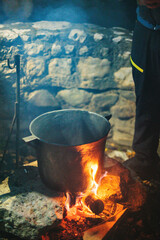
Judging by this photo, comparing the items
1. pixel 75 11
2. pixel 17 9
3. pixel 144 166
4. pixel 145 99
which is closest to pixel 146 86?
pixel 145 99

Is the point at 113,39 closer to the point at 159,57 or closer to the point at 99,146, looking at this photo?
the point at 159,57

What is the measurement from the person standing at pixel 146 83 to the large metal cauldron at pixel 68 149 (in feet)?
2.01

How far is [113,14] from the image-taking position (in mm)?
3084

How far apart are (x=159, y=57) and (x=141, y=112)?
0.66 m

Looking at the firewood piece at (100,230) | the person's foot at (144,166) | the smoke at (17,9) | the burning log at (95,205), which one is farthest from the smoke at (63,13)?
the firewood piece at (100,230)

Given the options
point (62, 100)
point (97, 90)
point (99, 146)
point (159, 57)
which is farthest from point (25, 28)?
point (99, 146)

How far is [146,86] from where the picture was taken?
7.17ft

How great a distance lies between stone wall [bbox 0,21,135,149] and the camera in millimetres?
2828

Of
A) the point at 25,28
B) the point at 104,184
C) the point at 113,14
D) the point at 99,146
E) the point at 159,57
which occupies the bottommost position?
the point at 104,184

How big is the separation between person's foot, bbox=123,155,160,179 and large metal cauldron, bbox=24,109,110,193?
2.35 ft

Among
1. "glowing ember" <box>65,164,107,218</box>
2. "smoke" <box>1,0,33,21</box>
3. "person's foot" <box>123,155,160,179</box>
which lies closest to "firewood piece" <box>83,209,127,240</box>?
"glowing ember" <box>65,164,107,218</box>

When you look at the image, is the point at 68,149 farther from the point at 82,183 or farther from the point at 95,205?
the point at 95,205

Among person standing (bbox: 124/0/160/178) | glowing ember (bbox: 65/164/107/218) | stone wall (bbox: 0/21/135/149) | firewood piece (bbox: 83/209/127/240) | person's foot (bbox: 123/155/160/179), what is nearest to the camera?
firewood piece (bbox: 83/209/127/240)

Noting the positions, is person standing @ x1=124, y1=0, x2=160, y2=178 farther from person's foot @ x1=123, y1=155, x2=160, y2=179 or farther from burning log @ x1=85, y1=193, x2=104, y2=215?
burning log @ x1=85, y1=193, x2=104, y2=215
